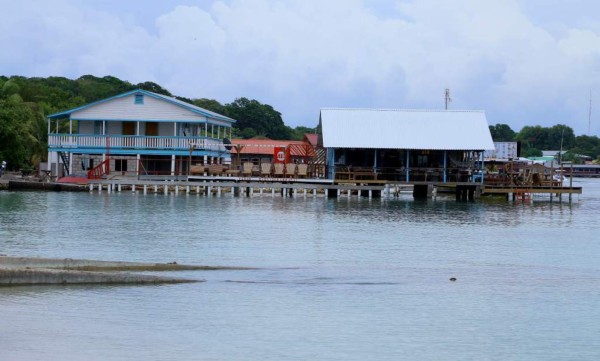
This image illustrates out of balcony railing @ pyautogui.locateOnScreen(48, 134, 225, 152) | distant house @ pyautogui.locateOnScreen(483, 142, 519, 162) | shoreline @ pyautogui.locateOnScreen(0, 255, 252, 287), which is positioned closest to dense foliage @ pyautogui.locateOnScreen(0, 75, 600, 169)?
balcony railing @ pyautogui.locateOnScreen(48, 134, 225, 152)

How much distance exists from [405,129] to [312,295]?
127 feet

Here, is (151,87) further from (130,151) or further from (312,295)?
(312,295)

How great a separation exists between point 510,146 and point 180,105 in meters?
37.1

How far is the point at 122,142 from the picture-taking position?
58594mm

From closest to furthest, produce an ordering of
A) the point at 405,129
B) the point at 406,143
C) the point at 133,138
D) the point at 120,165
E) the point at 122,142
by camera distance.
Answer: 1. the point at 406,143
2. the point at 405,129
3. the point at 133,138
4. the point at 122,142
5. the point at 120,165

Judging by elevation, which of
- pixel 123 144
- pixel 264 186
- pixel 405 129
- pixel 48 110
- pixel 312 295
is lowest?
pixel 312 295

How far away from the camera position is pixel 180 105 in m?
59.4

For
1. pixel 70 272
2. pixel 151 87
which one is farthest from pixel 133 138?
pixel 151 87

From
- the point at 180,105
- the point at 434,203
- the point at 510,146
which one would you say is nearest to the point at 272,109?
the point at 510,146

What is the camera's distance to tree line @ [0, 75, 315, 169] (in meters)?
58.0

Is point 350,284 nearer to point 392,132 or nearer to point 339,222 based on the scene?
point 339,222

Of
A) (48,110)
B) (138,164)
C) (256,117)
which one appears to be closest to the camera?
(138,164)

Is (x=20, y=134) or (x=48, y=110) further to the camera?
(x=48, y=110)

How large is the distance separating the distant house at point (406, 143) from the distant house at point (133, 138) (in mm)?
8819
